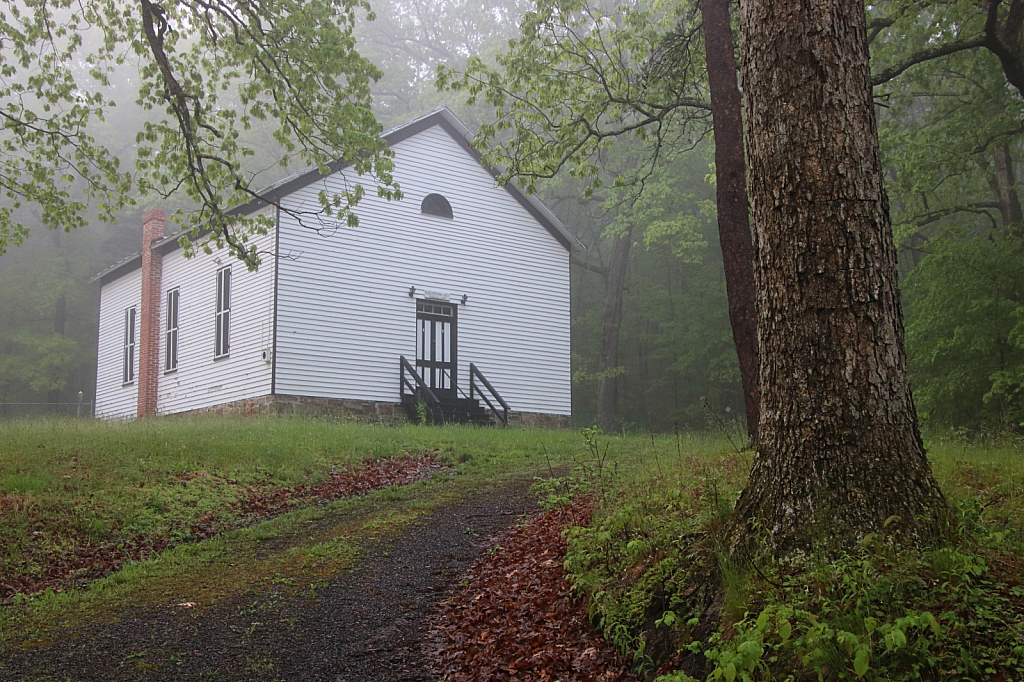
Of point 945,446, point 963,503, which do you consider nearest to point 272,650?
point 963,503

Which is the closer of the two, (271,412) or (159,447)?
(159,447)

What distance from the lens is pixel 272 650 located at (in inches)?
217

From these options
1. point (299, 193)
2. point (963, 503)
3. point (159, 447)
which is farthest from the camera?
point (299, 193)

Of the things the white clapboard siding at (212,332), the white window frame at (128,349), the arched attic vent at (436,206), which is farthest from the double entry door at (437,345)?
the white window frame at (128,349)

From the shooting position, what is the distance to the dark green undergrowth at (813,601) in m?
3.45

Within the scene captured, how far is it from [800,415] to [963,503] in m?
1.14

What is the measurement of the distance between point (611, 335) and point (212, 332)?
15.5 meters

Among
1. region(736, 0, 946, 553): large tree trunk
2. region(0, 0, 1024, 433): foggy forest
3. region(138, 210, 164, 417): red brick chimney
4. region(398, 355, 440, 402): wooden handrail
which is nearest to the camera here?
region(736, 0, 946, 553): large tree trunk

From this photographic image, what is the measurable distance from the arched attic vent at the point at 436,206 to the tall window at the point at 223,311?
502 cm

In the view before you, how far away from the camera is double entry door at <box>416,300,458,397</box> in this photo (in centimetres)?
2116

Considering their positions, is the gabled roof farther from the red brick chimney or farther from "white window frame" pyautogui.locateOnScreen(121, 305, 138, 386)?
"white window frame" pyautogui.locateOnScreen(121, 305, 138, 386)

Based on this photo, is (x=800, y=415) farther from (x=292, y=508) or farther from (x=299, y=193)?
(x=299, y=193)

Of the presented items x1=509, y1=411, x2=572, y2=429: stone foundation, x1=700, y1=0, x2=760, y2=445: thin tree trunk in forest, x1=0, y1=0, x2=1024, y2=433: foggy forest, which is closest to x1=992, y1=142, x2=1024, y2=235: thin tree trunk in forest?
x1=0, y1=0, x2=1024, y2=433: foggy forest

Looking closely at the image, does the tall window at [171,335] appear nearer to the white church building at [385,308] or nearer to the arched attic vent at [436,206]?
the white church building at [385,308]
